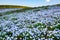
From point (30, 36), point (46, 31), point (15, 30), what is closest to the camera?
point (30, 36)

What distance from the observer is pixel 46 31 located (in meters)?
12.8

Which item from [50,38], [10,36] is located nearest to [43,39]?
[50,38]

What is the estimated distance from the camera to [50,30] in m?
13.0

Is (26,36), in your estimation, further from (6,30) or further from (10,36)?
(6,30)

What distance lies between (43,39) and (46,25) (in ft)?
10.8

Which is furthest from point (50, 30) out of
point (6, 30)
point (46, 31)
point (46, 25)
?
point (6, 30)

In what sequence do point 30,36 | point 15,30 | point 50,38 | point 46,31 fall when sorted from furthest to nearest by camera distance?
point 15,30 → point 46,31 → point 30,36 → point 50,38

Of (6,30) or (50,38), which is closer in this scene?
(50,38)

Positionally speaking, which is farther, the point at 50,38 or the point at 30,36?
the point at 30,36

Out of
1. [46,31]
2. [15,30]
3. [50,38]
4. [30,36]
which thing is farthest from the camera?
[15,30]

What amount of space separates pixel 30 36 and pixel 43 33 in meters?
1.03

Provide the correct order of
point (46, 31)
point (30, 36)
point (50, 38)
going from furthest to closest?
point (46, 31) → point (30, 36) → point (50, 38)

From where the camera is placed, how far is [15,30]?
540 inches

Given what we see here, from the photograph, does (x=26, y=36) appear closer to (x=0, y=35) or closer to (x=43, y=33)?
(x=43, y=33)
